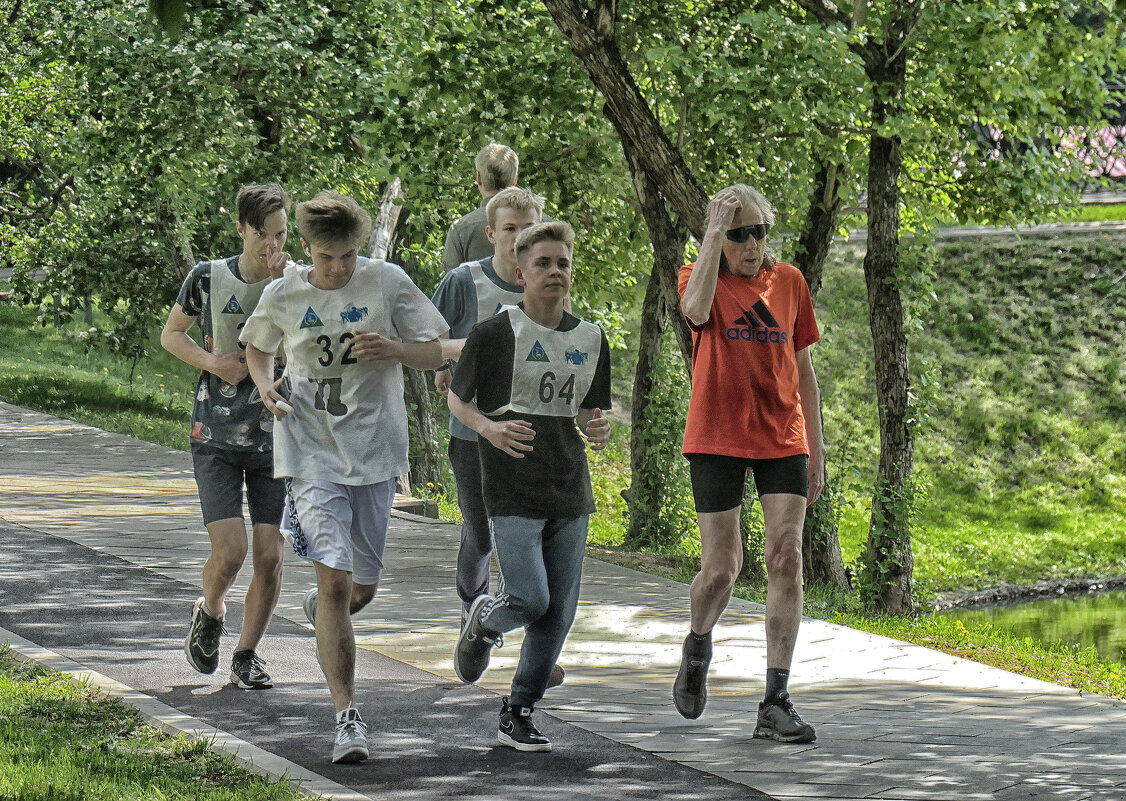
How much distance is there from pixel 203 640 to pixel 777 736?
236 centimetres

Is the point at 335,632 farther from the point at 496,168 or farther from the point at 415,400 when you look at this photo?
the point at 415,400

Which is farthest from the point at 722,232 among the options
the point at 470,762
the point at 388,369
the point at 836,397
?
the point at 836,397

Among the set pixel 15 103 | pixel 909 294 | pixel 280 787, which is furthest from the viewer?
pixel 15 103

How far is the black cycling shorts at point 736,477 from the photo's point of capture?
17.7ft

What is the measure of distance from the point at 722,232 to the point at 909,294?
6746mm

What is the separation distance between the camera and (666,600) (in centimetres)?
846

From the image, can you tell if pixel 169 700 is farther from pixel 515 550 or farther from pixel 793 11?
pixel 793 11

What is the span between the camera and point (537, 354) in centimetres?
511

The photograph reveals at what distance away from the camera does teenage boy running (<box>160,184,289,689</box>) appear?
18.8ft

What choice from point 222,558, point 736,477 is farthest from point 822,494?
point 222,558

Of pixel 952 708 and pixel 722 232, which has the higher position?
pixel 722 232

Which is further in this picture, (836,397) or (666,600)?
(836,397)

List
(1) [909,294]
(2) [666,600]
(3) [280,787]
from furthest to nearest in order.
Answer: (1) [909,294] → (2) [666,600] → (3) [280,787]

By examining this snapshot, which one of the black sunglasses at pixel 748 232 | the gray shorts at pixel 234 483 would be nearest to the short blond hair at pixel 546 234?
the black sunglasses at pixel 748 232
